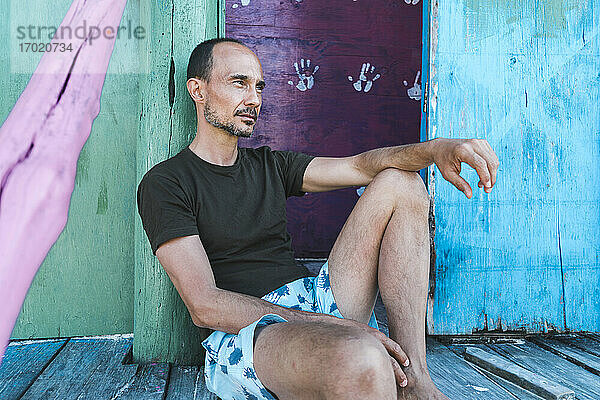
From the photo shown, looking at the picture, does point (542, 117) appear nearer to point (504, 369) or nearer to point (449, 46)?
point (449, 46)

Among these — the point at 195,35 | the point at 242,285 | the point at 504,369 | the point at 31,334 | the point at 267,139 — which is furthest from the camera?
the point at 267,139

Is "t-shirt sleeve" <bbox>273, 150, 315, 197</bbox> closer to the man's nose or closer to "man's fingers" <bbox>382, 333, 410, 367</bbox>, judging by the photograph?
the man's nose

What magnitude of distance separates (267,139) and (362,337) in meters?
2.47

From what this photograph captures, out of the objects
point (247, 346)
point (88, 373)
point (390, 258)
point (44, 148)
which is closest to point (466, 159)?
point (390, 258)

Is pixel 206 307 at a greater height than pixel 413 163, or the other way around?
pixel 413 163

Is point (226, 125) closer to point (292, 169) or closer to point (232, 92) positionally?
point (232, 92)

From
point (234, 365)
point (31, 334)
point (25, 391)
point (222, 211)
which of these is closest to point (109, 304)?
point (31, 334)

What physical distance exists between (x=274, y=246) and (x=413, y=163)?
536 millimetres

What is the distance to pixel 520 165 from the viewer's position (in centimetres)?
247

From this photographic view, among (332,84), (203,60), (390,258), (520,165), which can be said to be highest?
(332,84)

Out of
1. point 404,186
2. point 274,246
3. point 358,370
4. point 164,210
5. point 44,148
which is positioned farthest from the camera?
point 44,148

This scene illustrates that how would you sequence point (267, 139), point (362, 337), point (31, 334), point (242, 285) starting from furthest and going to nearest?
point (267, 139) → point (31, 334) → point (242, 285) → point (362, 337)

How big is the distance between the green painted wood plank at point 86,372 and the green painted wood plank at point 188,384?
6.2 inches

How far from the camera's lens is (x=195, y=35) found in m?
2.14
